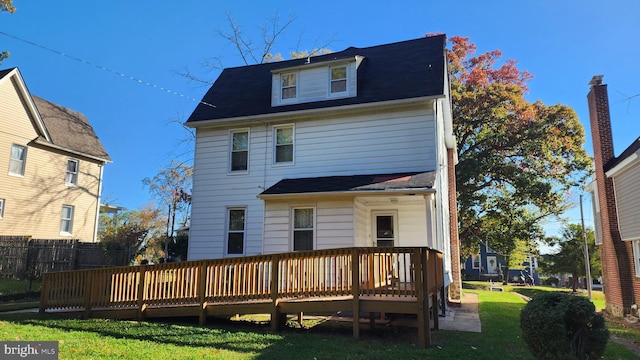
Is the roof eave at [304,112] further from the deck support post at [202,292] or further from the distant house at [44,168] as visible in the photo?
the distant house at [44,168]

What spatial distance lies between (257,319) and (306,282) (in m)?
2.65

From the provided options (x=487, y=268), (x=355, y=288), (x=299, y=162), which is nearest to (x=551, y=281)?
(x=487, y=268)

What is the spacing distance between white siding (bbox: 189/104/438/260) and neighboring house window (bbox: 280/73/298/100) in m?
1.19

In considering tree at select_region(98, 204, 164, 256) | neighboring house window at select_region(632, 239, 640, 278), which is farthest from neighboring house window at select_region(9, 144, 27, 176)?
neighboring house window at select_region(632, 239, 640, 278)

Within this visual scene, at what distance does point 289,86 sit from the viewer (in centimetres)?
1346

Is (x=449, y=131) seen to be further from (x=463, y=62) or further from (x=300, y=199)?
(x=463, y=62)

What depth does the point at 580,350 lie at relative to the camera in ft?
18.2

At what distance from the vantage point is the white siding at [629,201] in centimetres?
1277

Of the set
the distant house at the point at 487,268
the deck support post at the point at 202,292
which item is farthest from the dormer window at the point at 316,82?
the distant house at the point at 487,268

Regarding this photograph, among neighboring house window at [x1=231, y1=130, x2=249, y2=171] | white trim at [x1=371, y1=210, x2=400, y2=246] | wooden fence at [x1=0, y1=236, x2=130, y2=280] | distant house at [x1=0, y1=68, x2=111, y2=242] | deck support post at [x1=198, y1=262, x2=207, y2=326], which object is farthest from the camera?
distant house at [x1=0, y1=68, x2=111, y2=242]

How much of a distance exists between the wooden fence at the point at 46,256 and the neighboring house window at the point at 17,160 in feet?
15.4

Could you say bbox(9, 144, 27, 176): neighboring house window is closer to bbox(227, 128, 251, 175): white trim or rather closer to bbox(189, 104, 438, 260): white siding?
bbox(189, 104, 438, 260): white siding

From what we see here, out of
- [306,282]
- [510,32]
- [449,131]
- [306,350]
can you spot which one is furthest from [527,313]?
[510,32]

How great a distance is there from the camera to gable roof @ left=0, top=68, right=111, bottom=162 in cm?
1927
